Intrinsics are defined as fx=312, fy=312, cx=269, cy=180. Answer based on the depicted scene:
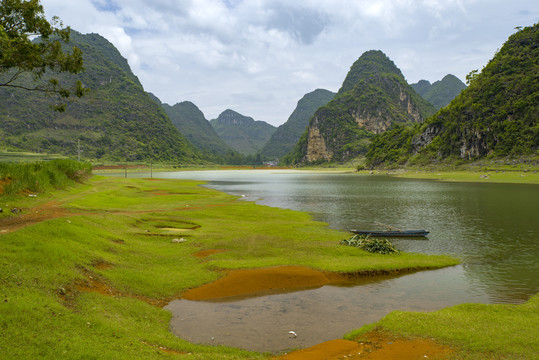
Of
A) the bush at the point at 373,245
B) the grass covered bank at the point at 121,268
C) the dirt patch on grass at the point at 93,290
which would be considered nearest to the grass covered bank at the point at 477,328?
the grass covered bank at the point at 121,268

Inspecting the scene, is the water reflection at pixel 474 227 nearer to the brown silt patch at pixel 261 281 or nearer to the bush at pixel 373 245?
the bush at pixel 373 245

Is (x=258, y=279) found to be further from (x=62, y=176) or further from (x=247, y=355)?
(x=62, y=176)

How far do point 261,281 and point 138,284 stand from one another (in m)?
6.88

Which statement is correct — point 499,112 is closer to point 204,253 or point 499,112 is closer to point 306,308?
point 204,253

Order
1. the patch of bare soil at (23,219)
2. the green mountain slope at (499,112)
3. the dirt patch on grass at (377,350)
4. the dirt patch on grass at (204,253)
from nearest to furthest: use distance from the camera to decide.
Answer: the dirt patch on grass at (377,350) → the patch of bare soil at (23,219) → the dirt patch on grass at (204,253) → the green mountain slope at (499,112)

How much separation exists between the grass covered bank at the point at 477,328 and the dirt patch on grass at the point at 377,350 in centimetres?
40

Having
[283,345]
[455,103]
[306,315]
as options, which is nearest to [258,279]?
[306,315]

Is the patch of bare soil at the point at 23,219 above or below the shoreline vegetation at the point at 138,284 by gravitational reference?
above

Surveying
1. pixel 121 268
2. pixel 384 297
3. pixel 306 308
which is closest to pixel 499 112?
pixel 384 297

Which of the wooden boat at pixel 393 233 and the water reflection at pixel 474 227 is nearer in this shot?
the water reflection at pixel 474 227

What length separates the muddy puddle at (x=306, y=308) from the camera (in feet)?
41.8

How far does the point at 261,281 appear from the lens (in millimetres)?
18828

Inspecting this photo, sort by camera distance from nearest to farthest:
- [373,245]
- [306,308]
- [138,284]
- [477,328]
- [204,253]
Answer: [477,328], [306,308], [138,284], [204,253], [373,245]

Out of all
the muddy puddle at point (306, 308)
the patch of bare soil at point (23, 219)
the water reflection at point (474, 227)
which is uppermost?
the patch of bare soil at point (23, 219)
